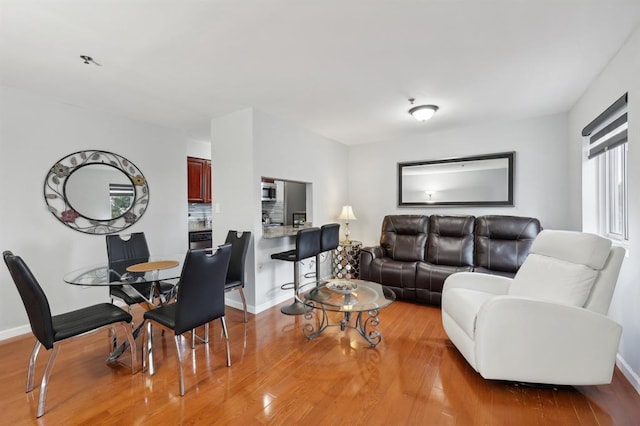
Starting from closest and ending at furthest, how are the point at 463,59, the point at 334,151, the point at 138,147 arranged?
the point at 463,59
the point at 138,147
the point at 334,151

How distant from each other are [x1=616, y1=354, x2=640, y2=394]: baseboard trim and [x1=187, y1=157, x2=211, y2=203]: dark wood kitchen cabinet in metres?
5.23

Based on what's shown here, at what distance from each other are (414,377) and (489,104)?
2941mm

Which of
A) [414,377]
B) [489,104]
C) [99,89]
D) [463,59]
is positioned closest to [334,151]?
[489,104]

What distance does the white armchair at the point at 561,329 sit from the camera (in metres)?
1.75

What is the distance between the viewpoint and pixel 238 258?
9.93ft

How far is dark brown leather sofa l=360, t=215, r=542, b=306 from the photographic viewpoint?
11.1 feet

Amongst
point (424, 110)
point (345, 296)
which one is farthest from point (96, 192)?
point (424, 110)

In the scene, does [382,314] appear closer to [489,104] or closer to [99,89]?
[489,104]

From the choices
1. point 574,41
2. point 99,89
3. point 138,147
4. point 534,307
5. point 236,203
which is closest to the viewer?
point 534,307

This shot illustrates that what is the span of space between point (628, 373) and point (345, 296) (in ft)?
6.69

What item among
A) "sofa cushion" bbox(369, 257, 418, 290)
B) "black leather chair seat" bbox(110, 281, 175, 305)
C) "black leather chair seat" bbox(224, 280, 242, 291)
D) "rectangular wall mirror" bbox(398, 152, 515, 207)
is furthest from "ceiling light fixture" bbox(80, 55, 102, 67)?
"rectangular wall mirror" bbox(398, 152, 515, 207)

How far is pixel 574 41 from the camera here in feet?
6.51

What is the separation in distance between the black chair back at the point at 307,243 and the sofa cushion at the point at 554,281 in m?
2.00

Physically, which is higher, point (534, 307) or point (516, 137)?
point (516, 137)
